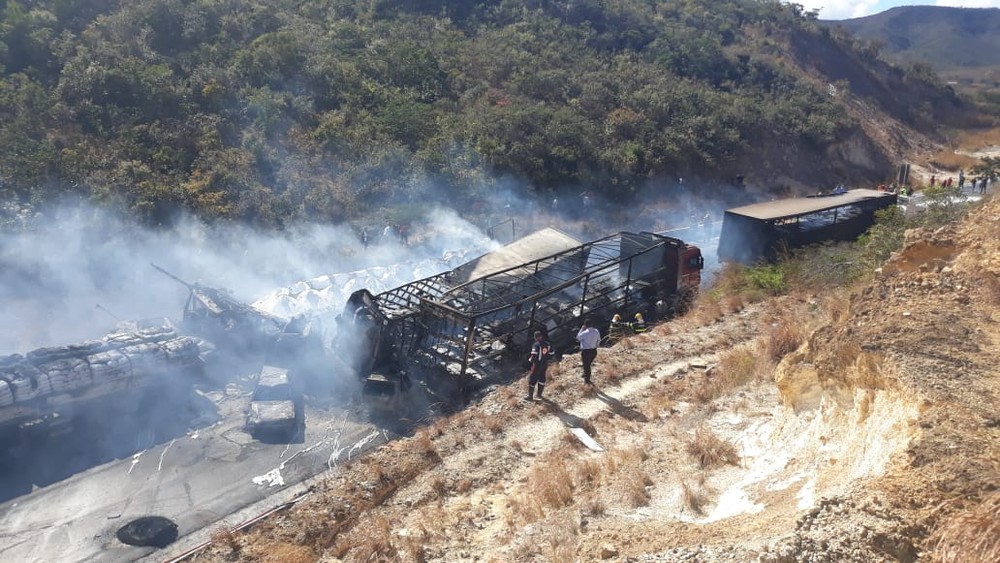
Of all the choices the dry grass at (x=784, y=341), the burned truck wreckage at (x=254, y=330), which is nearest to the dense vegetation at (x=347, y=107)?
the burned truck wreckage at (x=254, y=330)

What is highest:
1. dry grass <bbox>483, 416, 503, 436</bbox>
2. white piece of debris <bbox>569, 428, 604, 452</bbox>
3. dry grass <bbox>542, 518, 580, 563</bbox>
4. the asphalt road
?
dry grass <bbox>542, 518, 580, 563</bbox>

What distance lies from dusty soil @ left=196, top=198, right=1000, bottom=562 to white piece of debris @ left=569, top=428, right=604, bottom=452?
0.33 feet

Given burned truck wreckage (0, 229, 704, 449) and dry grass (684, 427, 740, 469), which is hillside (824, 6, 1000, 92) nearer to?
burned truck wreckage (0, 229, 704, 449)

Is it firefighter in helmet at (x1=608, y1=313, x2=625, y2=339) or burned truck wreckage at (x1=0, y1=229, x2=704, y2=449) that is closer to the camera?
burned truck wreckage at (x1=0, y1=229, x2=704, y2=449)

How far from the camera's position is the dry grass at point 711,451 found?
7.23m

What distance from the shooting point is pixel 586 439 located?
8930 millimetres

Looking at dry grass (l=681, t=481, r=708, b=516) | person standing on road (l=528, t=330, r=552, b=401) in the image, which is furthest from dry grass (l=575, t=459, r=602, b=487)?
person standing on road (l=528, t=330, r=552, b=401)

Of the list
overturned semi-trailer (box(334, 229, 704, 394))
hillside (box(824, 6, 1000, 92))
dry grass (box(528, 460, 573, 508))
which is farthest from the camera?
hillside (box(824, 6, 1000, 92))

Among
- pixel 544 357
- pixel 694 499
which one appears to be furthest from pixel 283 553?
pixel 544 357

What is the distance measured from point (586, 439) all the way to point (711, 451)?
1.96 metres

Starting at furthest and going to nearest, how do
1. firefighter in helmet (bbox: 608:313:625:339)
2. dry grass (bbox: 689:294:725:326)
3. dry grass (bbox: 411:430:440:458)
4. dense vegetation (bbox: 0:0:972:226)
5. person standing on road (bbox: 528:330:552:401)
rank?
dense vegetation (bbox: 0:0:972:226) → dry grass (bbox: 689:294:725:326) → firefighter in helmet (bbox: 608:313:625:339) → person standing on road (bbox: 528:330:552:401) → dry grass (bbox: 411:430:440:458)

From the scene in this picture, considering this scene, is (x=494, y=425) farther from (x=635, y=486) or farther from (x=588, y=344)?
(x=635, y=486)

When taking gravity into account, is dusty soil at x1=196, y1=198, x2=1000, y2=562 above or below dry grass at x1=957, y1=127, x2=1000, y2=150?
below

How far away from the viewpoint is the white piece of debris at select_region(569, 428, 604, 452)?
873cm
